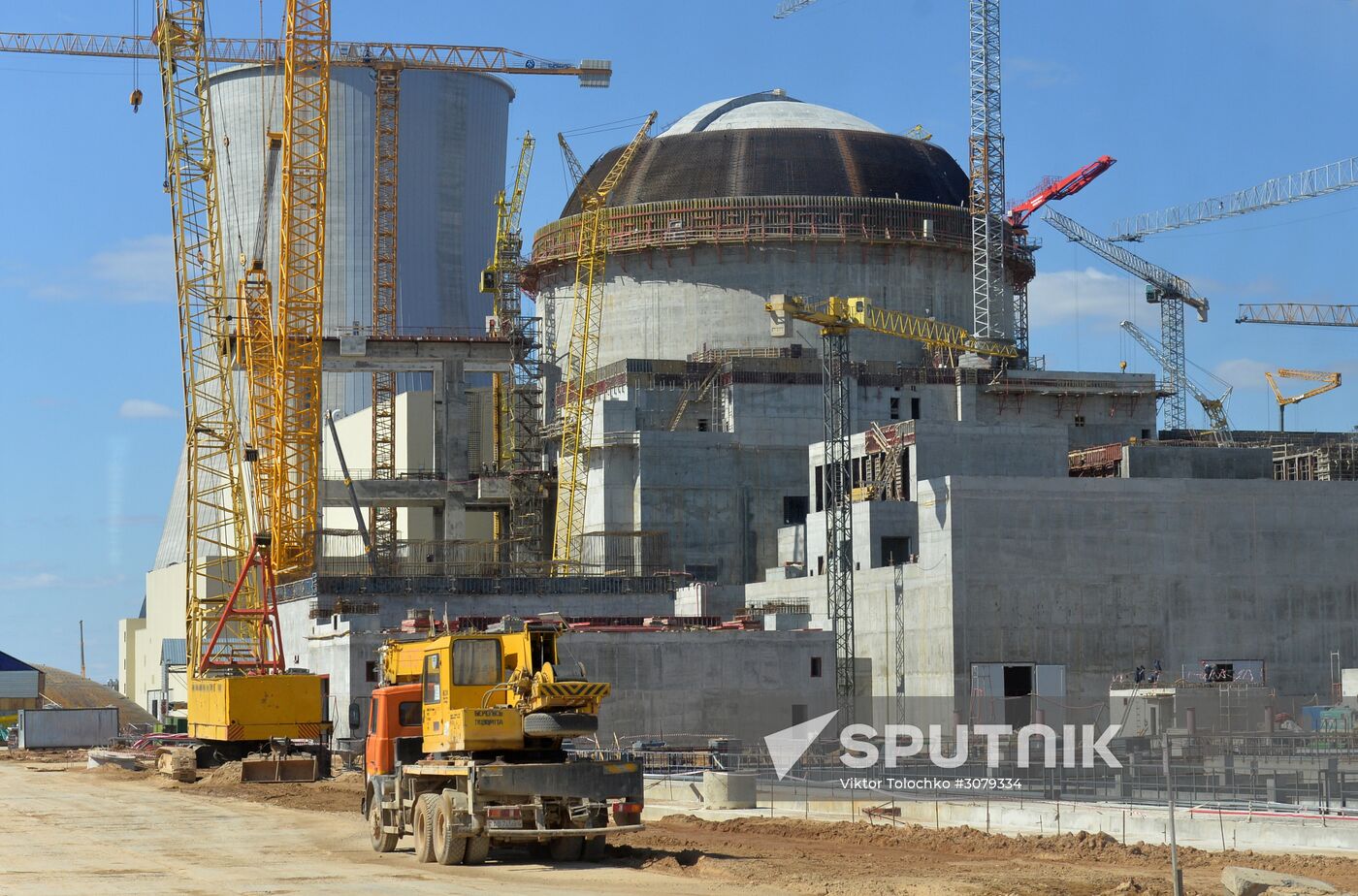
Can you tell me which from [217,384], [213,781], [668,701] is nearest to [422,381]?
[217,384]

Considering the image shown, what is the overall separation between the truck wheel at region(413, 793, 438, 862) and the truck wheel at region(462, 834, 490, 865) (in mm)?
713

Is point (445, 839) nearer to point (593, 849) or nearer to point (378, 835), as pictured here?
point (593, 849)

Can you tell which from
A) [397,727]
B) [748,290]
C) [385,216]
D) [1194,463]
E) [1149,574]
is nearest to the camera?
[397,727]

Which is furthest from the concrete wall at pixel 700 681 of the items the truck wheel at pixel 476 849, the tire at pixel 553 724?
the tire at pixel 553 724

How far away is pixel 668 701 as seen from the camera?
67.3 meters

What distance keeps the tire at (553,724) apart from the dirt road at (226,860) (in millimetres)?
2098

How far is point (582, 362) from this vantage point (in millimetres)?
92500

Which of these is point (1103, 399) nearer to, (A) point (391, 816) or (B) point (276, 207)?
(B) point (276, 207)

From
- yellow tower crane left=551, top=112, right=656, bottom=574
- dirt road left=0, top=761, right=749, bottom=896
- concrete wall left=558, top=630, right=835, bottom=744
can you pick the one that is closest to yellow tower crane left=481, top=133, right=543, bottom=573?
yellow tower crane left=551, top=112, right=656, bottom=574

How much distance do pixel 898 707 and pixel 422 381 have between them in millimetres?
59946

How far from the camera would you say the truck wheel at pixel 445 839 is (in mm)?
29266

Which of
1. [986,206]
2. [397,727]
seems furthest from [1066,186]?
[397,727]

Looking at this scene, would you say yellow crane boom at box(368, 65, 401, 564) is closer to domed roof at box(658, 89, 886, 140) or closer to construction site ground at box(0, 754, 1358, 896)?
domed roof at box(658, 89, 886, 140)

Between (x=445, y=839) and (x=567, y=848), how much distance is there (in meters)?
2.07
